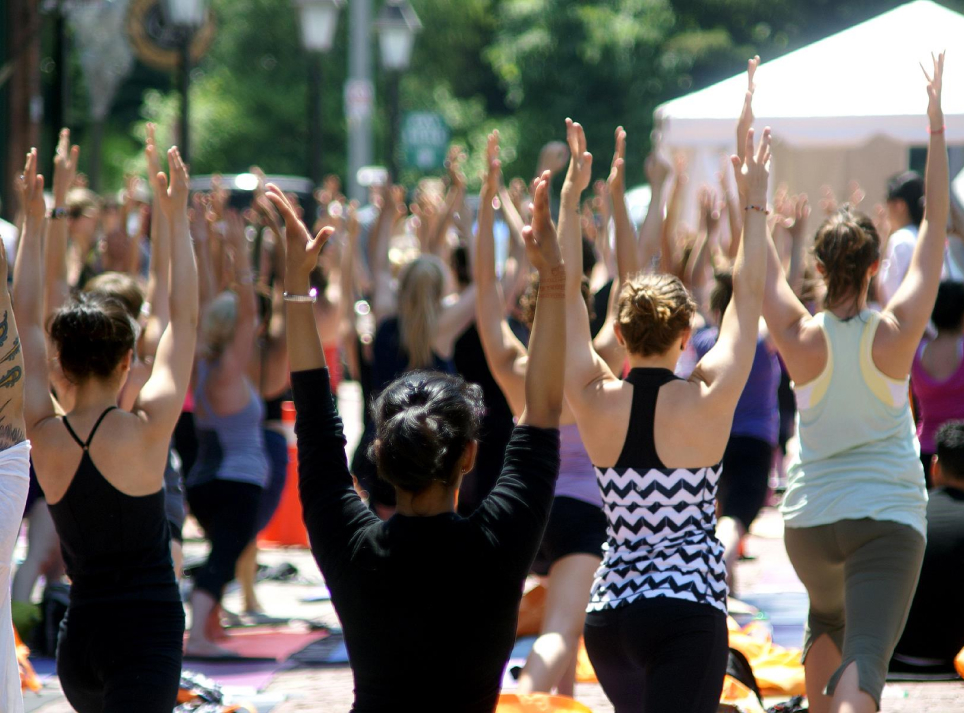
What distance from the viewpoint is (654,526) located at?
3.65 metres

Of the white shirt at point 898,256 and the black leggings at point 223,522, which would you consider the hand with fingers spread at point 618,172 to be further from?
the white shirt at point 898,256

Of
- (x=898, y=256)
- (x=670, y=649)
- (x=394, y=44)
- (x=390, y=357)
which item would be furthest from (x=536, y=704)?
(x=394, y=44)

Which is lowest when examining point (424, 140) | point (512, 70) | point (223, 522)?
point (223, 522)

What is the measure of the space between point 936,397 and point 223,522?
11.8 feet

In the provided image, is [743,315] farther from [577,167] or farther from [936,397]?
[936,397]

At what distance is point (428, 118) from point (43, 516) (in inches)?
516

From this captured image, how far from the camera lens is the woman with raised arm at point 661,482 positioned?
138 inches

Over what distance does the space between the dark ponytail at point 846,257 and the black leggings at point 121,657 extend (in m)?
2.41

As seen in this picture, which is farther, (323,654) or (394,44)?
(394,44)

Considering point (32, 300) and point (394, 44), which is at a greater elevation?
point (394, 44)

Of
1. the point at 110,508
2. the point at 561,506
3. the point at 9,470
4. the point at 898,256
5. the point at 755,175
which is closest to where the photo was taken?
the point at 9,470

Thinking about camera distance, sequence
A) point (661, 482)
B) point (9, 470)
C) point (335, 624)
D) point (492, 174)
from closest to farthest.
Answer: point (9, 470) → point (661, 482) → point (492, 174) → point (335, 624)

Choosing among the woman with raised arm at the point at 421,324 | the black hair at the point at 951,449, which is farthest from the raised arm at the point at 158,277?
the black hair at the point at 951,449

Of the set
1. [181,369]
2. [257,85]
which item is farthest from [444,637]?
[257,85]
